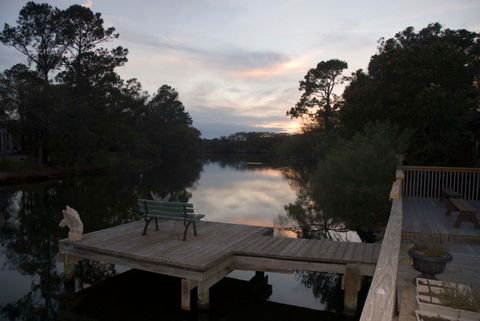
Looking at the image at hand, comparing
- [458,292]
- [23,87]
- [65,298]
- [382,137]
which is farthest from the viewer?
[23,87]

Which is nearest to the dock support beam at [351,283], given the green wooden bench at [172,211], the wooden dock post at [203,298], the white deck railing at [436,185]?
the wooden dock post at [203,298]

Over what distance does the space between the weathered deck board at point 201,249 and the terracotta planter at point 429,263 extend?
195 cm

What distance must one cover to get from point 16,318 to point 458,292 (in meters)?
7.40

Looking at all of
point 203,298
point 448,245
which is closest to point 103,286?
point 203,298

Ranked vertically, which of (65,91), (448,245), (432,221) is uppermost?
(65,91)

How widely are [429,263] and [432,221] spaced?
5.06 meters

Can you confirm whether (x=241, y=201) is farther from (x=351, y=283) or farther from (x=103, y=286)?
(x=351, y=283)

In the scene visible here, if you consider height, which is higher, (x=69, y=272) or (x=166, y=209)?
(x=166, y=209)

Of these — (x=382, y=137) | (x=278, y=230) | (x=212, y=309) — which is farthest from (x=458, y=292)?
(x=278, y=230)

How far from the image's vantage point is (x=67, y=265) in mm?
8797

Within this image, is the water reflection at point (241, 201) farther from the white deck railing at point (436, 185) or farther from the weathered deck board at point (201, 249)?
the weathered deck board at point (201, 249)

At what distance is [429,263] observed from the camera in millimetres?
5277

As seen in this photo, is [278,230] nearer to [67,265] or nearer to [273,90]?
[67,265]

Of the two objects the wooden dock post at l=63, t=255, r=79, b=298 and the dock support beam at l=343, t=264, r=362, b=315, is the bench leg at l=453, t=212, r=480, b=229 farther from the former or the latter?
the wooden dock post at l=63, t=255, r=79, b=298
